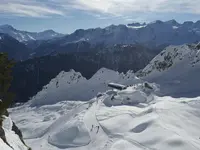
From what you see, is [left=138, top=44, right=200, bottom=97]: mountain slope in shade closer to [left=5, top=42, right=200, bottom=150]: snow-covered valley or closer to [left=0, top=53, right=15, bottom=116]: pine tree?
[left=5, top=42, right=200, bottom=150]: snow-covered valley

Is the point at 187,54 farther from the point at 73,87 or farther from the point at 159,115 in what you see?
the point at 159,115

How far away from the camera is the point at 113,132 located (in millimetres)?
56375

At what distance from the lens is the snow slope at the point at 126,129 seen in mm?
47781

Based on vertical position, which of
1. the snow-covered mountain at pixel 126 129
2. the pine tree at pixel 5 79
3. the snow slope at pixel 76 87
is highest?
the pine tree at pixel 5 79

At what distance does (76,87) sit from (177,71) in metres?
46.3

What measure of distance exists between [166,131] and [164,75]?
2787 inches

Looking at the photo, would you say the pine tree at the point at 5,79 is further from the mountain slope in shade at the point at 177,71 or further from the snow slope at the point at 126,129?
the mountain slope in shade at the point at 177,71

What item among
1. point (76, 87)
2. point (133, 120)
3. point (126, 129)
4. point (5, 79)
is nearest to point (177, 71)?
point (76, 87)

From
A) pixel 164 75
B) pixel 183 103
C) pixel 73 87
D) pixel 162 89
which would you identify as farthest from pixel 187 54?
pixel 183 103

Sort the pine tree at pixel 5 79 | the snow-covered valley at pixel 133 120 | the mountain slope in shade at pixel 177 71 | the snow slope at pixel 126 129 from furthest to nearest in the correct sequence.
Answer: the mountain slope in shade at pixel 177 71, the snow-covered valley at pixel 133 120, the snow slope at pixel 126 129, the pine tree at pixel 5 79

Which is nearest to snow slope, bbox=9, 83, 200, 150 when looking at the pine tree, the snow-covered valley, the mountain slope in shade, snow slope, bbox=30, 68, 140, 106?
the snow-covered valley

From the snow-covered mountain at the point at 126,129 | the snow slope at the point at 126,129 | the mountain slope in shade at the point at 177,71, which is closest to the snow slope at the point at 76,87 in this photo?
the mountain slope in shade at the point at 177,71

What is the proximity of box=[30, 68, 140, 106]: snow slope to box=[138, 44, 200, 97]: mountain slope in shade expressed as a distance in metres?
10.2

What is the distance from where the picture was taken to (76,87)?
134 meters
